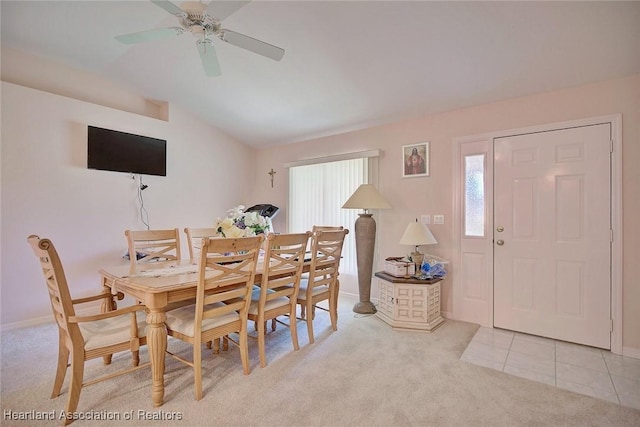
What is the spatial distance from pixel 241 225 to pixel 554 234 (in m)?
2.86

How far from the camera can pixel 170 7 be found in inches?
73.4

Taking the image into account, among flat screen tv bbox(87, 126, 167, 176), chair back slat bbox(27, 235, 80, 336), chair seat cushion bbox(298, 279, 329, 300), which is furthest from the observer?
flat screen tv bbox(87, 126, 167, 176)

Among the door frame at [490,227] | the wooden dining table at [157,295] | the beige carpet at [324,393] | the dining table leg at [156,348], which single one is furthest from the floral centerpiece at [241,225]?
the door frame at [490,227]

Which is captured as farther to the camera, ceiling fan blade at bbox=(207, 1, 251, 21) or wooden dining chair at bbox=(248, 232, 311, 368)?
wooden dining chair at bbox=(248, 232, 311, 368)

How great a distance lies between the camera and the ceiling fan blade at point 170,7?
1791 millimetres

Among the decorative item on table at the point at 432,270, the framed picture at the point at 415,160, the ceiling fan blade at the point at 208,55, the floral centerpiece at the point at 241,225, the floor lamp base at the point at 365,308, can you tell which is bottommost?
the floor lamp base at the point at 365,308

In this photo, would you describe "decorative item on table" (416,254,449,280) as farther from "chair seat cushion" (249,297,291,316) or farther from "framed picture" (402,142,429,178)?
"chair seat cushion" (249,297,291,316)

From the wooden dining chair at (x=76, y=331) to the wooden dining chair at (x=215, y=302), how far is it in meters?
0.27

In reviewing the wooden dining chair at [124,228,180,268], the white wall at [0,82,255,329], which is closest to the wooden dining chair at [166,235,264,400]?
the wooden dining chair at [124,228,180,268]

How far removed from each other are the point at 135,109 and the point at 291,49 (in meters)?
2.56

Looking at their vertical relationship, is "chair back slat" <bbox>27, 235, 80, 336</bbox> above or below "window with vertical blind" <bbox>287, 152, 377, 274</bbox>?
below

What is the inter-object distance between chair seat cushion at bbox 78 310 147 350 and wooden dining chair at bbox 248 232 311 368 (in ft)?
2.52

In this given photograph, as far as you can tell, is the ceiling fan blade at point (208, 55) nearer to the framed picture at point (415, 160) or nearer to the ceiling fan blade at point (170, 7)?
the ceiling fan blade at point (170, 7)

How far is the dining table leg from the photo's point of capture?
1.79 meters
